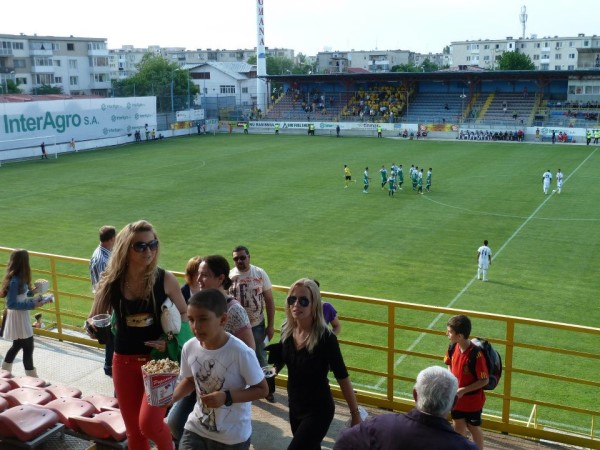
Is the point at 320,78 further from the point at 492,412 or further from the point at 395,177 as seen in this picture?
the point at 492,412

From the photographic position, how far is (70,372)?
25.2ft

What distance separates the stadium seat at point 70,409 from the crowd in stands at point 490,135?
179ft

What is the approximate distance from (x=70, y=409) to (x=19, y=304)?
6.23 ft

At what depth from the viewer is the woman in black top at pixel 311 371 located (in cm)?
459

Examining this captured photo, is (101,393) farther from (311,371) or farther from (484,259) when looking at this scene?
(484,259)

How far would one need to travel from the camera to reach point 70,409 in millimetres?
5809

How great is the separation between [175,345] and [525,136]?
5635 cm

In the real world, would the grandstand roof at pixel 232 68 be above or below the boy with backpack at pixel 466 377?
above

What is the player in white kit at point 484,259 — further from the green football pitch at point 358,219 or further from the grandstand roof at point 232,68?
the grandstand roof at point 232,68

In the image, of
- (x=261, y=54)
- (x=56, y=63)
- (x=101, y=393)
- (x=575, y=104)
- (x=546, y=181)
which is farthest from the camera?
(x=56, y=63)

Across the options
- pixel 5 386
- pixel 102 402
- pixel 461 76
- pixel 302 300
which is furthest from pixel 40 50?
pixel 302 300

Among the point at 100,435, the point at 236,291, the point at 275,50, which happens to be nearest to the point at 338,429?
the point at 236,291

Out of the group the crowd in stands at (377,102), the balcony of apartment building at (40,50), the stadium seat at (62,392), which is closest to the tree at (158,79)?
the balcony of apartment building at (40,50)

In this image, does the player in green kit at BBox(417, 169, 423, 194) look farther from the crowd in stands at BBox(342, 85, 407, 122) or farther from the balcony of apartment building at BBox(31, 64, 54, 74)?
the balcony of apartment building at BBox(31, 64, 54, 74)
